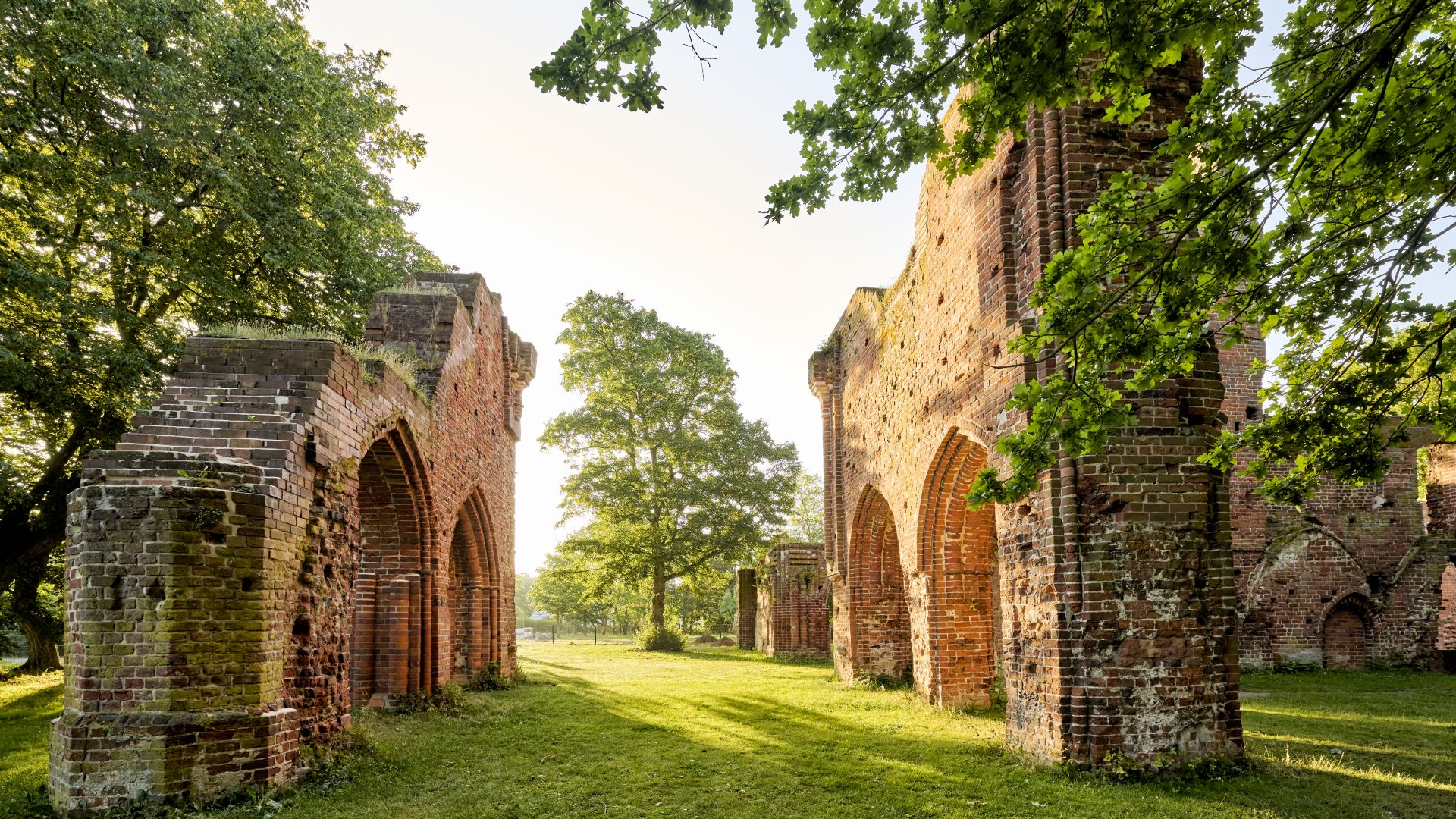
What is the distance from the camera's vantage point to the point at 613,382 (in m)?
28.2

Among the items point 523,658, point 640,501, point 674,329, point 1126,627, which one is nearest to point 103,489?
point 1126,627

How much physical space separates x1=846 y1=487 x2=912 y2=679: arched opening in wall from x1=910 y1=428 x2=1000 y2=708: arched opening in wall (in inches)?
129

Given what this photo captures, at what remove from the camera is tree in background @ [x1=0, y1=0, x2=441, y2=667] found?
1001 cm

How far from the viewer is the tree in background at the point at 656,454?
27.3m

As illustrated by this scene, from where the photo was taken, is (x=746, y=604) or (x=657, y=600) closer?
(x=657, y=600)

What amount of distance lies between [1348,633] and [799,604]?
519 inches

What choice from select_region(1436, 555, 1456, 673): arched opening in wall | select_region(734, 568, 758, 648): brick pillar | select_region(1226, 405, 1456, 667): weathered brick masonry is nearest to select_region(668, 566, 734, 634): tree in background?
select_region(734, 568, 758, 648): brick pillar

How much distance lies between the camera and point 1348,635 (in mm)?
16172

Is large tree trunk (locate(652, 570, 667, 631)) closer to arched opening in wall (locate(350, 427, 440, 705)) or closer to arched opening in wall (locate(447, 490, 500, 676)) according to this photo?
arched opening in wall (locate(447, 490, 500, 676))

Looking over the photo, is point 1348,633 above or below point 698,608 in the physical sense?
above

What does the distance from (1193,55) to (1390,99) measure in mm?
3625

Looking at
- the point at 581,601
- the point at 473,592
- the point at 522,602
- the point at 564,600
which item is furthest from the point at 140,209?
the point at 522,602

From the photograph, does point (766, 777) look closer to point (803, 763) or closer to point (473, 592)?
point (803, 763)

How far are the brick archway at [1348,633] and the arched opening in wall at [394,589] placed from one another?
696 inches
